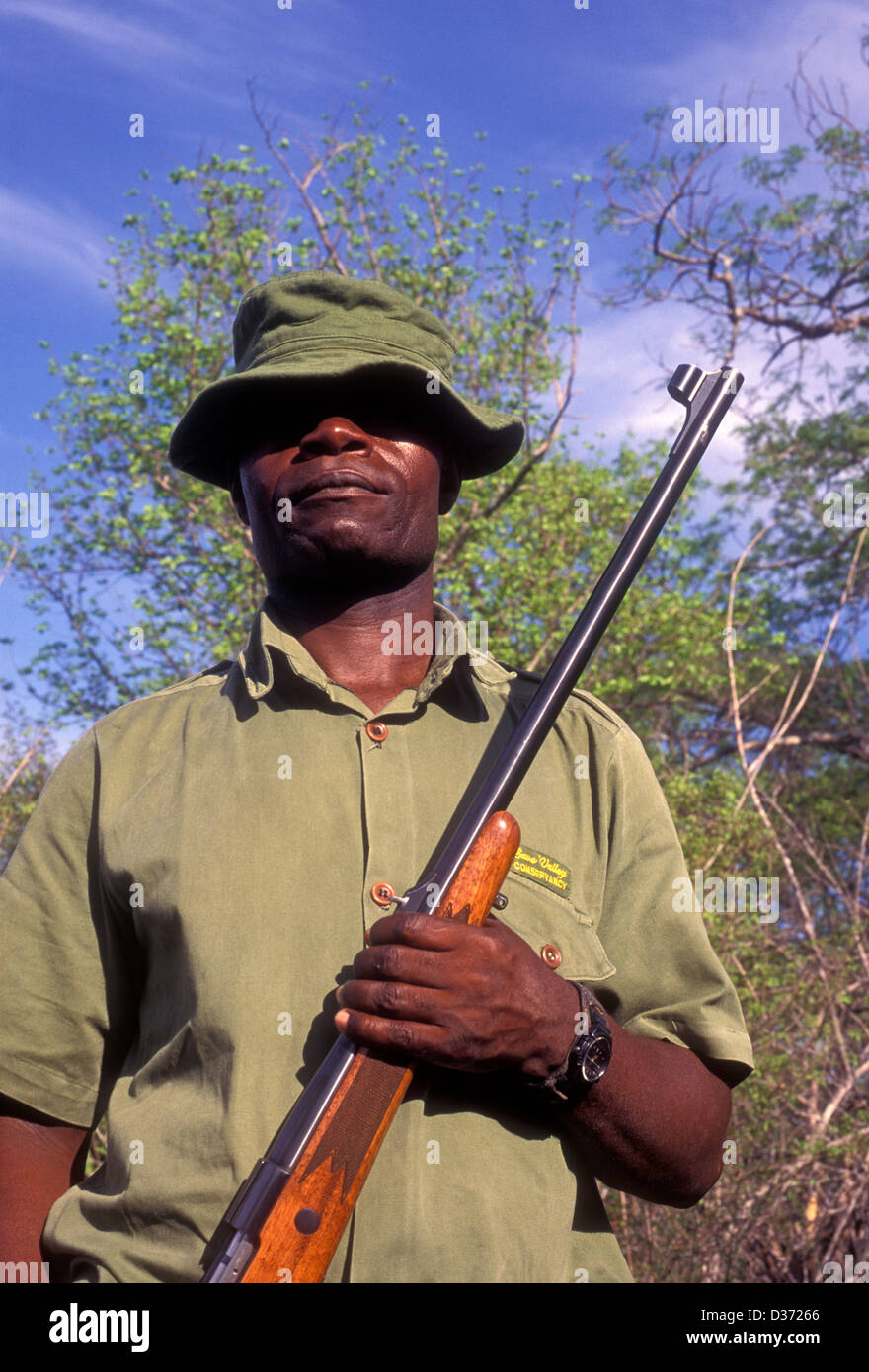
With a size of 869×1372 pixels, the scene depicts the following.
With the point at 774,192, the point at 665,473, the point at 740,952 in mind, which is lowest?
the point at 740,952

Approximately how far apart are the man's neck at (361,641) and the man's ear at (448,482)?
11.0 inches

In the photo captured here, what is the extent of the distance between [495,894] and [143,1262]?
0.79 metres

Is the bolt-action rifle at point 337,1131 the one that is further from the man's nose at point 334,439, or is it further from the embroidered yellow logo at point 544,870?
the man's nose at point 334,439

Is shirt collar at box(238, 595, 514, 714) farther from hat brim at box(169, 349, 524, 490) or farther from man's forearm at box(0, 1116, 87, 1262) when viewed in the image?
man's forearm at box(0, 1116, 87, 1262)

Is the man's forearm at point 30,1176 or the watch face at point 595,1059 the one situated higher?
the watch face at point 595,1059

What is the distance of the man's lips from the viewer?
2.32 metres

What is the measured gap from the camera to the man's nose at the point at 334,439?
2.36m

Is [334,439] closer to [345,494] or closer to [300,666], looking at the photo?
[345,494]

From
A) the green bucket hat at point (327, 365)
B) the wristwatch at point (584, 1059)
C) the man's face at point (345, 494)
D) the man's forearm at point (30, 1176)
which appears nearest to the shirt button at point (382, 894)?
the wristwatch at point (584, 1059)

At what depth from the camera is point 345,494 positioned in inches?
91.3

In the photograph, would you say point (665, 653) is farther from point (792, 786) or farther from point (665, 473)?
point (665, 473)

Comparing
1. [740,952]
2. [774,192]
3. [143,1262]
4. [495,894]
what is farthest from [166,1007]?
[774,192]
